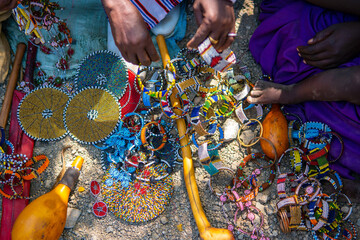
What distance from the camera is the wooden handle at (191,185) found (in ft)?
6.58

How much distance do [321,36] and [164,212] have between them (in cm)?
167

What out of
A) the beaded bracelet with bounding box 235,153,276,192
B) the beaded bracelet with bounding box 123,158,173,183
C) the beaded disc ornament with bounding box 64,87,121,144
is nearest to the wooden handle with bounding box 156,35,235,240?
the beaded bracelet with bounding box 123,158,173,183

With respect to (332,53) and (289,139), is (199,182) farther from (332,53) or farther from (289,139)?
(332,53)

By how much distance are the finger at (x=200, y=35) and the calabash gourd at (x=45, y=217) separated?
1.37 metres

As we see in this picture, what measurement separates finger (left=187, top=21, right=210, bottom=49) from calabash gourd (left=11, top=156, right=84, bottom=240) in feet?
4.48

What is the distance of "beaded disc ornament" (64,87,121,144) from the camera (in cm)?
233

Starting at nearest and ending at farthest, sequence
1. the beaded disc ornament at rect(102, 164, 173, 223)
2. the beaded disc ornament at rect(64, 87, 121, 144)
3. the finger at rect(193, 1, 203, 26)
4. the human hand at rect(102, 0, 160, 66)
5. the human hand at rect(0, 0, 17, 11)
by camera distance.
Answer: the human hand at rect(102, 0, 160, 66), the finger at rect(193, 1, 203, 26), the human hand at rect(0, 0, 17, 11), the beaded disc ornament at rect(102, 164, 173, 223), the beaded disc ornament at rect(64, 87, 121, 144)

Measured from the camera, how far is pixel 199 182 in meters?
2.29

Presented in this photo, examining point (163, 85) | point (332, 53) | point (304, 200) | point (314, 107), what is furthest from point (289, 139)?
point (163, 85)

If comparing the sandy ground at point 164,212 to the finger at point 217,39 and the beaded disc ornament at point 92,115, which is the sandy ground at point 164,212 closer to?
the beaded disc ornament at point 92,115

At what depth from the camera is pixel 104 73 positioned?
2436mm

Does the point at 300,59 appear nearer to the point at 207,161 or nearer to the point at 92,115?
the point at 207,161

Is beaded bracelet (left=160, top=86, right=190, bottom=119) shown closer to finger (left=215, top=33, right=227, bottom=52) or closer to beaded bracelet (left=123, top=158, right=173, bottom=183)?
beaded bracelet (left=123, top=158, right=173, bottom=183)

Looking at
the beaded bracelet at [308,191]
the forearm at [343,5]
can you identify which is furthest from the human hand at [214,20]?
the beaded bracelet at [308,191]
